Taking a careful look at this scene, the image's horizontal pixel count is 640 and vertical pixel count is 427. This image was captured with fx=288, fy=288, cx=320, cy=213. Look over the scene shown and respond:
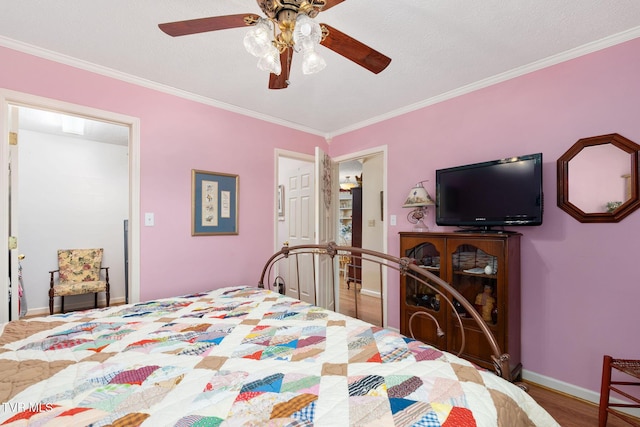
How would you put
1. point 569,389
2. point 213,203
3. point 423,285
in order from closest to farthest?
point 569,389 < point 423,285 < point 213,203

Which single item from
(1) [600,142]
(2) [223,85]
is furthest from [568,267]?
(2) [223,85]

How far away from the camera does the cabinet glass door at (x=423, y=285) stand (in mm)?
2479

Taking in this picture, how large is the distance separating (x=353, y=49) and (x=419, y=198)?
5.34 feet

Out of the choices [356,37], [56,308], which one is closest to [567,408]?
[356,37]

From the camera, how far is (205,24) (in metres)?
1.24

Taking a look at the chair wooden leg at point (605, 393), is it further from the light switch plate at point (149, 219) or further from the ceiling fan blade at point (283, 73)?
the light switch plate at point (149, 219)

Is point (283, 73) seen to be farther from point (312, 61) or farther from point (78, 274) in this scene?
point (78, 274)

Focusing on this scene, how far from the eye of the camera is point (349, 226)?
247 inches

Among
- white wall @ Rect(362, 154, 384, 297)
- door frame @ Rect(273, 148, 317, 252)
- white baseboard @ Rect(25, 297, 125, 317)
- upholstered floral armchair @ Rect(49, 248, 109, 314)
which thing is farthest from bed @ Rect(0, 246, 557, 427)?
white wall @ Rect(362, 154, 384, 297)

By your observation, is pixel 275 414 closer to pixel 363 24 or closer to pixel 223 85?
pixel 363 24

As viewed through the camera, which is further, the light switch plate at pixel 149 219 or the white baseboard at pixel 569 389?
the light switch plate at pixel 149 219

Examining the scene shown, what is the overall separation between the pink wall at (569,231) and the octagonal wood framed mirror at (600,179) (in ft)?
0.18

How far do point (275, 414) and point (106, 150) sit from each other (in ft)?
15.8

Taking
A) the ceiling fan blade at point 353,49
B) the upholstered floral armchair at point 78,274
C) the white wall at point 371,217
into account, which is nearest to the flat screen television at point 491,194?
the ceiling fan blade at point 353,49
